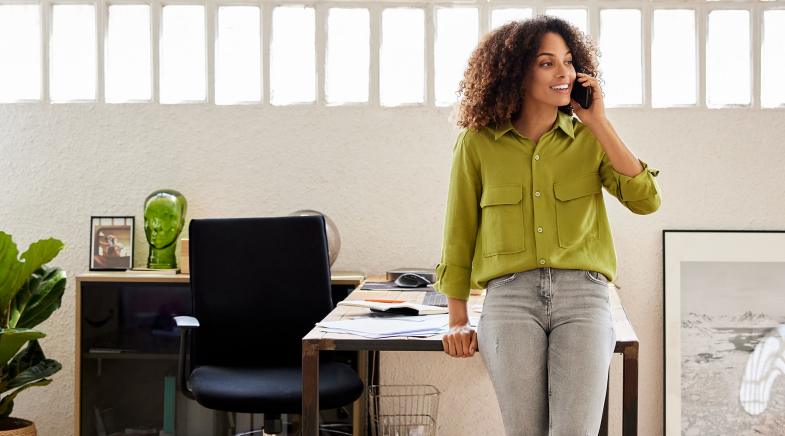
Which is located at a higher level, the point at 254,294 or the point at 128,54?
the point at 128,54

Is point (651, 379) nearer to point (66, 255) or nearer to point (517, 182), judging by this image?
point (517, 182)

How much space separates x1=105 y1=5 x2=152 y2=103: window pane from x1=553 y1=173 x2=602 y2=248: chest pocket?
99.1 inches

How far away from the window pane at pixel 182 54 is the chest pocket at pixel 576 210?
237 cm

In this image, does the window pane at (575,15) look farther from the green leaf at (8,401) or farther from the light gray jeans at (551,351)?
the green leaf at (8,401)

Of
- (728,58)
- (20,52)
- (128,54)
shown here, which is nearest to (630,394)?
(728,58)

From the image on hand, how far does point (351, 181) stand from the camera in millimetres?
3959


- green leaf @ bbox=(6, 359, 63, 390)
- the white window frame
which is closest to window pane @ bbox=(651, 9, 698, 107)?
the white window frame

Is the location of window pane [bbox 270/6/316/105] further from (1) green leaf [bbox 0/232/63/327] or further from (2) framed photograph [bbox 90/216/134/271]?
(1) green leaf [bbox 0/232/63/327]

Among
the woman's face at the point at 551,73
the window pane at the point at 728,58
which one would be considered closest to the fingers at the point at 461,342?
the woman's face at the point at 551,73

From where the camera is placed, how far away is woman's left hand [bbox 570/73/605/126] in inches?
80.0

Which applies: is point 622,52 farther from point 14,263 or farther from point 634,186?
point 14,263

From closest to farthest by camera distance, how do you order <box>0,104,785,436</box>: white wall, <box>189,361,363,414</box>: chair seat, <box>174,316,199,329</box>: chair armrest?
1. <box>189,361,363,414</box>: chair seat
2. <box>174,316,199,329</box>: chair armrest
3. <box>0,104,785,436</box>: white wall

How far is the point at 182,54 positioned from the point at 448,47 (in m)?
1.17

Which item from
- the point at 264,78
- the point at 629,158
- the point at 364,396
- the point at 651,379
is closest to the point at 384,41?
the point at 264,78
